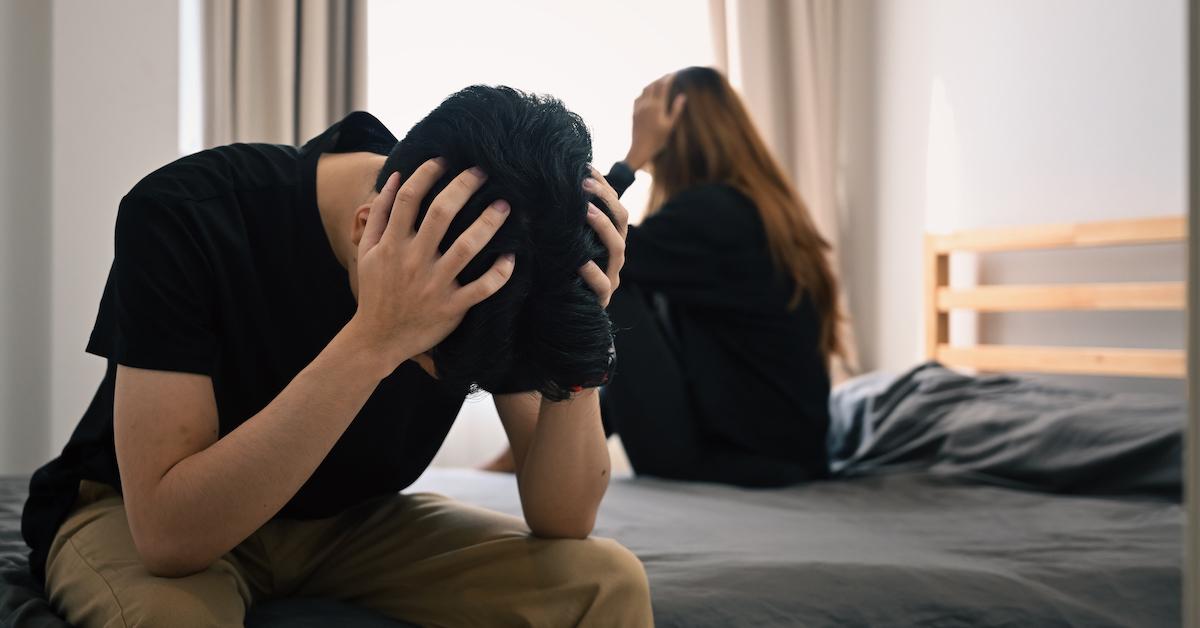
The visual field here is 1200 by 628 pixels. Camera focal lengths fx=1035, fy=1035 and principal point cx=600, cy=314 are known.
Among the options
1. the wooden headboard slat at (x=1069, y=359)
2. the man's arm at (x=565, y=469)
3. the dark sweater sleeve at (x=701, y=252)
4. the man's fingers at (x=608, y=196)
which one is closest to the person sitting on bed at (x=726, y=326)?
the dark sweater sleeve at (x=701, y=252)

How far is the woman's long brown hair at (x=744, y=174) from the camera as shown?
6.48 ft

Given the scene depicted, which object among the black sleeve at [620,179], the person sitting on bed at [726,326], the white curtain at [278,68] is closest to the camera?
the black sleeve at [620,179]

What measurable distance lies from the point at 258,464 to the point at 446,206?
0.24m

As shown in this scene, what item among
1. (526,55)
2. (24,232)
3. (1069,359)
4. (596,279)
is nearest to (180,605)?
(596,279)

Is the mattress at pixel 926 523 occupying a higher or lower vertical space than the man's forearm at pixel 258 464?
lower

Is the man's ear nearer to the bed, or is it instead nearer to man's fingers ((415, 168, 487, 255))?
man's fingers ((415, 168, 487, 255))

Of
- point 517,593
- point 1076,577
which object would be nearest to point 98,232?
point 517,593

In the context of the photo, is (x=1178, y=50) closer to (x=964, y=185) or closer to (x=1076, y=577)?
(x=964, y=185)

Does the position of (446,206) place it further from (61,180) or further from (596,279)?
(61,180)

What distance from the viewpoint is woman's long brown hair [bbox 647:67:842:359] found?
197cm

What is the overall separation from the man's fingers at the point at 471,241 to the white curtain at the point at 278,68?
7.04ft

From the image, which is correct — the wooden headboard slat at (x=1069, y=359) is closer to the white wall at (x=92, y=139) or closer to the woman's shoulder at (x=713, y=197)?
the woman's shoulder at (x=713, y=197)

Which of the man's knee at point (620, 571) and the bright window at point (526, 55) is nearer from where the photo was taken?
the man's knee at point (620, 571)

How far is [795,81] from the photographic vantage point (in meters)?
3.32
